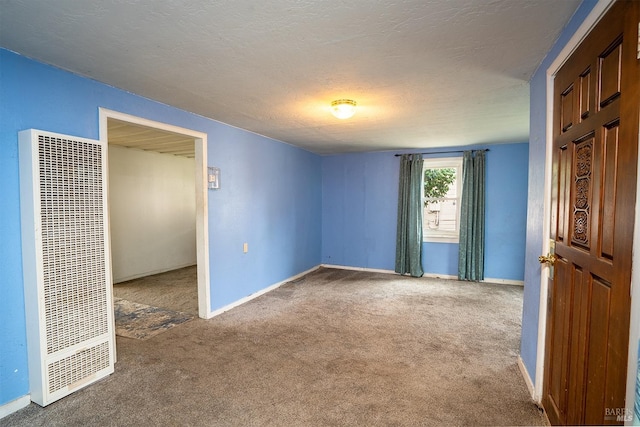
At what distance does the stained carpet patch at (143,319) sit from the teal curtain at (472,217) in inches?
164

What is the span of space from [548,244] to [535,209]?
37 cm

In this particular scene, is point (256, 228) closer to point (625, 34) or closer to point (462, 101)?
point (462, 101)

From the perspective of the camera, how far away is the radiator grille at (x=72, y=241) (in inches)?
74.7

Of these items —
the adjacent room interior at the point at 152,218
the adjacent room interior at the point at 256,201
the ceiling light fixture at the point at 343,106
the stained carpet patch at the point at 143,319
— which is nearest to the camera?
the adjacent room interior at the point at 256,201

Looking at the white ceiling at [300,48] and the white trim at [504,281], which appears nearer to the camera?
the white ceiling at [300,48]

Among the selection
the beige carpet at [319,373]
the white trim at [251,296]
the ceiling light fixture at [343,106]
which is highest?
the ceiling light fixture at [343,106]

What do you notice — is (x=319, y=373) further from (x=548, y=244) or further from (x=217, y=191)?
(x=217, y=191)

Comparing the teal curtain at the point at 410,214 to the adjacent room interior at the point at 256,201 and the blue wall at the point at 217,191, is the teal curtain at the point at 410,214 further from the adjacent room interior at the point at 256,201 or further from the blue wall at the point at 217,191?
the blue wall at the point at 217,191

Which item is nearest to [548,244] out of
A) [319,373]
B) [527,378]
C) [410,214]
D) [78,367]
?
[527,378]

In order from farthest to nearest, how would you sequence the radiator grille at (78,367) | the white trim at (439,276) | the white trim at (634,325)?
1. the white trim at (439,276)
2. the radiator grille at (78,367)
3. the white trim at (634,325)

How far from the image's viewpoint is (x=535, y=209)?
202cm

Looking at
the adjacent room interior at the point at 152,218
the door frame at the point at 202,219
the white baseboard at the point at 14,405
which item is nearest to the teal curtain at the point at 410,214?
the door frame at the point at 202,219

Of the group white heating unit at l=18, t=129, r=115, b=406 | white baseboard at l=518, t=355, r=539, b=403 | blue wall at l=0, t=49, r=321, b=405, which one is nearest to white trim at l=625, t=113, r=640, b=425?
white baseboard at l=518, t=355, r=539, b=403

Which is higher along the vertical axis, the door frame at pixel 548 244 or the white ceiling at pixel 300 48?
the white ceiling at pixel 300 48
